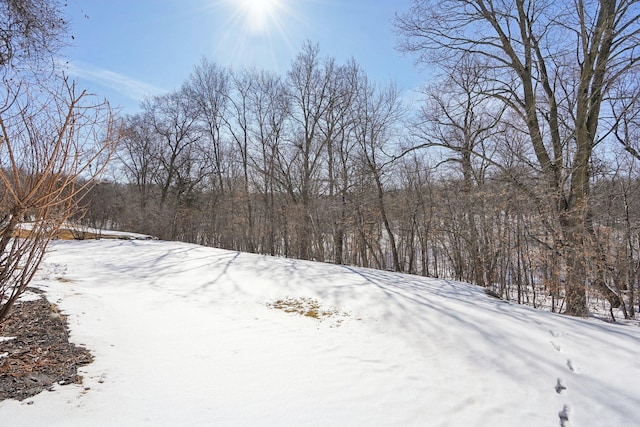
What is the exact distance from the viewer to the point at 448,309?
485cm

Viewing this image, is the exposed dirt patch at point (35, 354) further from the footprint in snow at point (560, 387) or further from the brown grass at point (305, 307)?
the footprint in snow at point (560, 387)

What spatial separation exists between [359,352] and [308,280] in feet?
11.8

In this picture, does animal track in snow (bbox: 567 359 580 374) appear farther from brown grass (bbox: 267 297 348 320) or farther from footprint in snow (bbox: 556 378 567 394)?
brown grass (bbox: 267 297 348 320)

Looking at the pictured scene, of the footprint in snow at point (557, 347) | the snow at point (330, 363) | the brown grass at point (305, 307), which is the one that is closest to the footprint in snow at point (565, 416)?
the snow at point (330, 363)

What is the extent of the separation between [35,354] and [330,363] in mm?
2442

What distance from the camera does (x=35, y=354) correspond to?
2629mm

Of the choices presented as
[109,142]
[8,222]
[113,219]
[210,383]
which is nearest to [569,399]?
[210,383]

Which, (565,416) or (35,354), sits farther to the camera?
(35,354)

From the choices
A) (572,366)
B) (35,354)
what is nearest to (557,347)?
(572,366)

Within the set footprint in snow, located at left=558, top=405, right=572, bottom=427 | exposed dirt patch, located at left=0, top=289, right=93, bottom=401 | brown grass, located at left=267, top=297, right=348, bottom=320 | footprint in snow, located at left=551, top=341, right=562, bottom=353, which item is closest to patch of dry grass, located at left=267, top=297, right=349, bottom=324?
brown grass, located at left=267, top=297, right=348, bottom=320

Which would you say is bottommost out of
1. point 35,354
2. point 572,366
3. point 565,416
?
point 565,416

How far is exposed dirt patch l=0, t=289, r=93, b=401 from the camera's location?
2.21 m

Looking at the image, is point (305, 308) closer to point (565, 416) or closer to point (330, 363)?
point (330, 363)

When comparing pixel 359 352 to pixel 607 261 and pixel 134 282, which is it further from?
pixel 607 261
